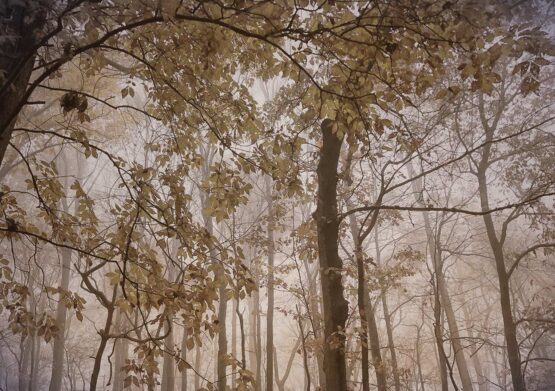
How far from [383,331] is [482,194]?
29274 mm

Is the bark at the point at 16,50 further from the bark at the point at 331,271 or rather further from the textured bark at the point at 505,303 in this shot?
the textured bark at the point at 505,303

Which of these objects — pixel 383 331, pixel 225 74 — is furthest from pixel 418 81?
pixel 383 331

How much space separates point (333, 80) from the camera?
3.10 metres

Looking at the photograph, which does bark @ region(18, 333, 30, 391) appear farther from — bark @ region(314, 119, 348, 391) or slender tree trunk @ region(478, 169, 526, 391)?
slender tree trunk @ region(478, 169, 526, 391)

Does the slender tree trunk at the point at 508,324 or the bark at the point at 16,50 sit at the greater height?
the bark at the point at 16,50

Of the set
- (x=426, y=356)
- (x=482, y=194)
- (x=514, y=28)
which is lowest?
(x=426, y=356)

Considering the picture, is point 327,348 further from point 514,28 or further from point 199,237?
point 514,28

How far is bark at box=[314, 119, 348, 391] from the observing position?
13.0ft

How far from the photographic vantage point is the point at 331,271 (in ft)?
13.9

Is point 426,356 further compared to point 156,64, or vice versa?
point 426,356

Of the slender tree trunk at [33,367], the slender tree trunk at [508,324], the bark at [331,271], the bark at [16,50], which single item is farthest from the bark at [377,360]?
the slender tree trunk at [33,367]

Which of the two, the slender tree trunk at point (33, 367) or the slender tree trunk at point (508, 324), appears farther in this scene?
the slender tree trunk at point (33, 367)

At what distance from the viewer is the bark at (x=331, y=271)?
3971mm

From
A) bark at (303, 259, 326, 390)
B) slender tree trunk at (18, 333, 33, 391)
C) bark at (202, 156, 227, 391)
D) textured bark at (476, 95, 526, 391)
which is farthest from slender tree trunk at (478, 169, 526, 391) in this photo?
slender tree trunk at (18, 333, 33, 391)
